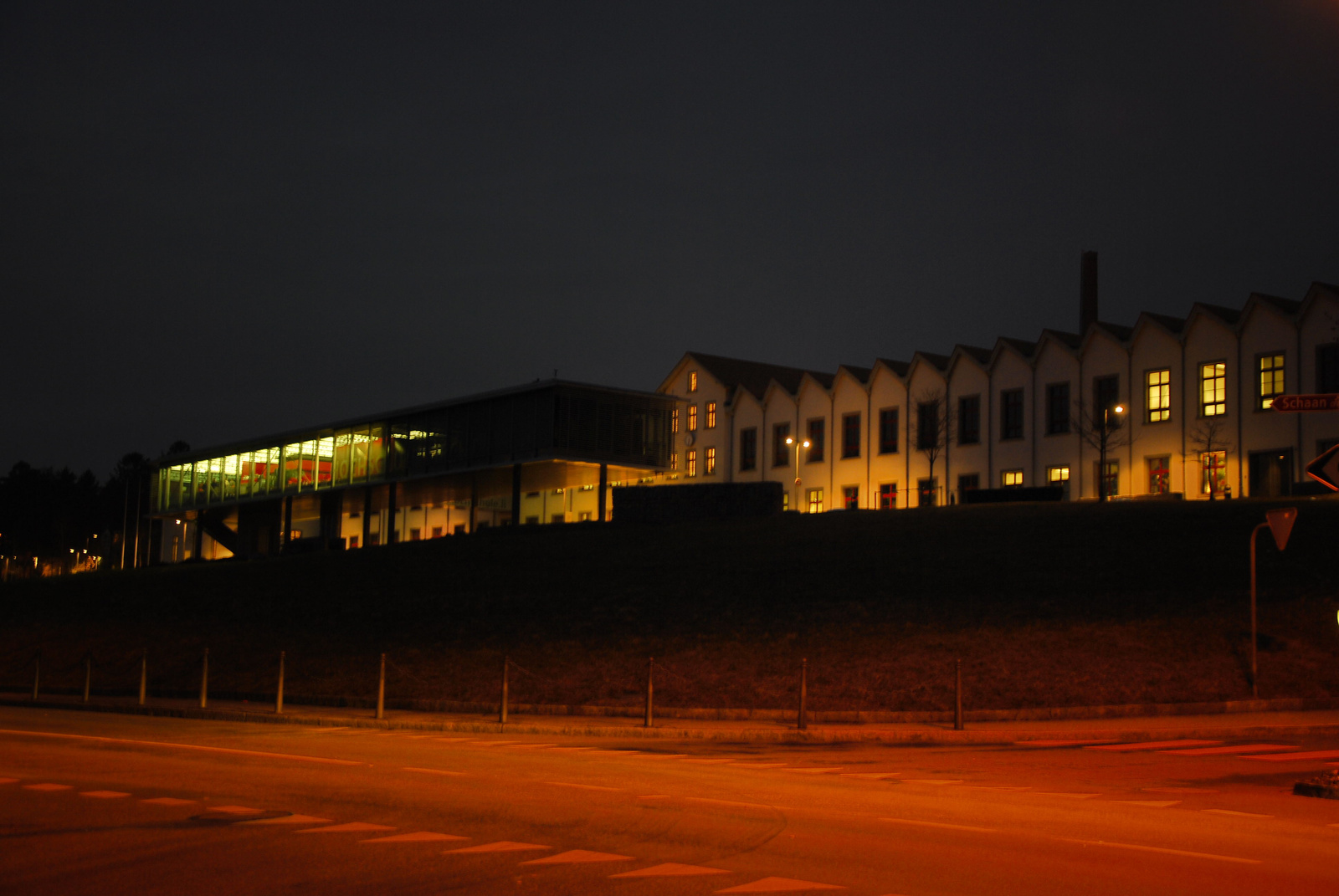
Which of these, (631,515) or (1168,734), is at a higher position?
(631,515)

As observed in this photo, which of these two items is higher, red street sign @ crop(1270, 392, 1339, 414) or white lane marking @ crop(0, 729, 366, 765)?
red street sign @ crop(1270, 392, 1339, 414)

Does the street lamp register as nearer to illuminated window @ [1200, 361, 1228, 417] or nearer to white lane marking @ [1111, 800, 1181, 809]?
illuminated window @ [1200, 361, 1228, 417]

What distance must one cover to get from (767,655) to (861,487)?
43.5m

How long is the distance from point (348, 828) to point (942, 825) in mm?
4665

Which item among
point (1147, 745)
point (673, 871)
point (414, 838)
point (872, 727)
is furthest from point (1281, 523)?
point (414, 838)

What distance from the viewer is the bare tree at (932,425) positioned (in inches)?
2537

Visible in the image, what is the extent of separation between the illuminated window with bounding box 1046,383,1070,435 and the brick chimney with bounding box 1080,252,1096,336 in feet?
46.7

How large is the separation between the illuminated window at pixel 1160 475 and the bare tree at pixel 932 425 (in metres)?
11.1

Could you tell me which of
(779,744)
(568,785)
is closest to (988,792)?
(568,785)

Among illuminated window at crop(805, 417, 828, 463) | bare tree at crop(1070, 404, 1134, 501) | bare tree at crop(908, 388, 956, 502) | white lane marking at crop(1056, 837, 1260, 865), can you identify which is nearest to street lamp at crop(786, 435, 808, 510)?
illuminated window at crop(805, 417, 828, 463)

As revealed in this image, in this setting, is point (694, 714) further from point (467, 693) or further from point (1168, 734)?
point (1168, 734)

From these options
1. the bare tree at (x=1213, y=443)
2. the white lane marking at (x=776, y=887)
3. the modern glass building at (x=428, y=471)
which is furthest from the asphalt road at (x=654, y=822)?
the bare tree at (x=1213, y=443)

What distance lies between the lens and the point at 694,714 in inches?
840

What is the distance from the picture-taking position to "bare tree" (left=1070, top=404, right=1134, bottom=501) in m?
57.1
